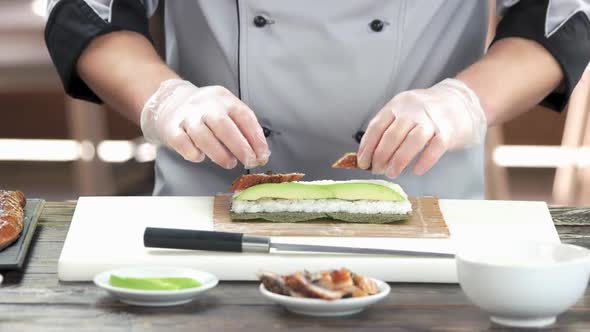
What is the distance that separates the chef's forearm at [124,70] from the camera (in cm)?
227

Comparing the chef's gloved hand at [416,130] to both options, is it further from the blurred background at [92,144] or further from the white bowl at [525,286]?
the blurred background at [92,144]

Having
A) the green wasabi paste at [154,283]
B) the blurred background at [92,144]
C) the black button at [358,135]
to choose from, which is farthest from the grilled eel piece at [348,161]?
the blurred background at [92,144]

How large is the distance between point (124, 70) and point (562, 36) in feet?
3.14

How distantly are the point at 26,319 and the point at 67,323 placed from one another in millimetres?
63

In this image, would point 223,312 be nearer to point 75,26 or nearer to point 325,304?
point 325,304

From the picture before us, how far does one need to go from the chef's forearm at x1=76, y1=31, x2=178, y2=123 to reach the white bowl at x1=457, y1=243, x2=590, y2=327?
1006 mm

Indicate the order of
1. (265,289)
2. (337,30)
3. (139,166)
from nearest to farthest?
(265,289) < (337,30) < (139,166)

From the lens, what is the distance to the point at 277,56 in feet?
7.52

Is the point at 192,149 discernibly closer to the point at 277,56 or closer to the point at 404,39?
the point at 277,56

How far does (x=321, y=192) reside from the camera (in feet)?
6.63

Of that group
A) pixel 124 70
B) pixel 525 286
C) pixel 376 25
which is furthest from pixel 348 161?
pixel 525 286

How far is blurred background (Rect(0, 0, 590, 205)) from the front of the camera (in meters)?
4.78

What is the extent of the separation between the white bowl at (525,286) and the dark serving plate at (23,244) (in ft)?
2.43

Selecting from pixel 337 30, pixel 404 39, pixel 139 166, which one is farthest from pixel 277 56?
pixel 139 166
